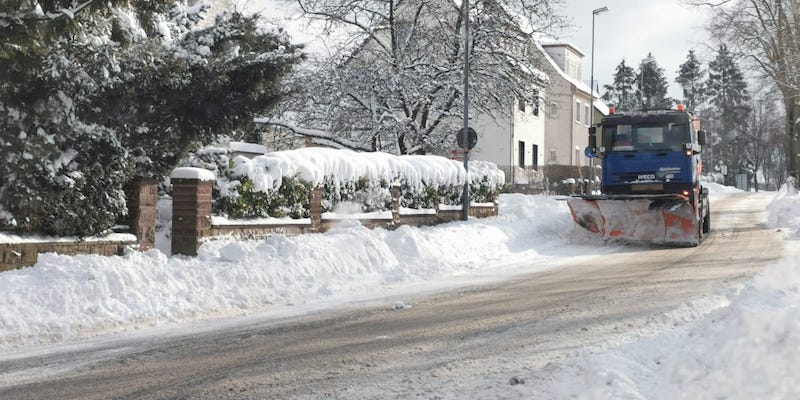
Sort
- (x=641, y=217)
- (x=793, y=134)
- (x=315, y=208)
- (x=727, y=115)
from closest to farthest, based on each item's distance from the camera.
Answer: (x=315, y=208)
(x=641, y=217)
(x=793, y=134)
(x=727, y=115)

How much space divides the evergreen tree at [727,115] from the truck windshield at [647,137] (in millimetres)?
76938

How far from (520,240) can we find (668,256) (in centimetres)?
418

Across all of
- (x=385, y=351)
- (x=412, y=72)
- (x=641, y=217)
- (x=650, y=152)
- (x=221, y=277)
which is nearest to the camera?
(x=385, y=351)

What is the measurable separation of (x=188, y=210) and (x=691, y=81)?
3914 inches

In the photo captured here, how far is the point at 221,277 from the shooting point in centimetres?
1029

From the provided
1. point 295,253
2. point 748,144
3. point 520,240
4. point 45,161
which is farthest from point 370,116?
point 748,144

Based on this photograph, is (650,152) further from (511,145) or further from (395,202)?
(511,145)

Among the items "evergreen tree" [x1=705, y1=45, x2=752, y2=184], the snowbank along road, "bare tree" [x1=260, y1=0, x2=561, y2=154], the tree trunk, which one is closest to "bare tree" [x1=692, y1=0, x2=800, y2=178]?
the tree trunk

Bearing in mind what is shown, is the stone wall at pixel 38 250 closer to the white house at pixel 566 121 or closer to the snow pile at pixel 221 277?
the snow pile at pixel 221 277

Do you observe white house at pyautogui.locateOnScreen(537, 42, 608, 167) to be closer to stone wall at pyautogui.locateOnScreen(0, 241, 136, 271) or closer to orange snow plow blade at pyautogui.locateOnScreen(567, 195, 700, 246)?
orange snow plow blade at pyautogui.locateOnScreen(567, 195, 700, 246)

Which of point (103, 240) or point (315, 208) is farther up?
point (315, 208)

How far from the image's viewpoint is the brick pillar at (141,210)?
10867mm

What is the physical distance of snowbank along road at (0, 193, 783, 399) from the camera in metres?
5.77

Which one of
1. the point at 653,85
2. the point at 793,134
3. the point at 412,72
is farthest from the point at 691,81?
the point at 412,72
